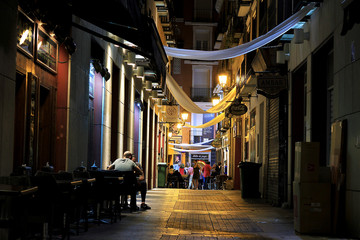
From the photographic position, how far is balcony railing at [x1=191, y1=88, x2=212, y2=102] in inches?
1997

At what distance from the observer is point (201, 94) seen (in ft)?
167

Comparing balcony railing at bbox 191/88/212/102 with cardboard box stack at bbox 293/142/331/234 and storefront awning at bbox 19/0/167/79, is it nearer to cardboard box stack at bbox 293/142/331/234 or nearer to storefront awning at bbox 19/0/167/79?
storefront awning at bbox 19/0/167/79

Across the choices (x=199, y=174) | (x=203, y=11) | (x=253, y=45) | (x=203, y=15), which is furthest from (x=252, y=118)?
(x=203, y=11)

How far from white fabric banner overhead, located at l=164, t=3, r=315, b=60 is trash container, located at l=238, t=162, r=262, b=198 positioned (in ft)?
23.6

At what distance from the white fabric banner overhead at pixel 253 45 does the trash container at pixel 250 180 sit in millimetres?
7192

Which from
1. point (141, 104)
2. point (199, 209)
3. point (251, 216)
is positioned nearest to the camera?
point (251, 216)

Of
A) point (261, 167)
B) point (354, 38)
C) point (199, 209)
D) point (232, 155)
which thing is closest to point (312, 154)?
point (354, 38)

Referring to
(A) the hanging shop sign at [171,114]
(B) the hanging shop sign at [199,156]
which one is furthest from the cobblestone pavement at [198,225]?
(B) the hanging shop sign at [199,156]

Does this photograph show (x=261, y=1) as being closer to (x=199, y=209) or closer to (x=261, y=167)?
(x=261, y=167)

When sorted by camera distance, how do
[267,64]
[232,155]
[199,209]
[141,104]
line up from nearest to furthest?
[199,209] → [267,64] → [141,104] → [232,155]

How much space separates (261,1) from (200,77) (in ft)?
104

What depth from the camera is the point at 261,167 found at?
67.2 ft

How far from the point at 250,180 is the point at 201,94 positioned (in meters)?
31.5

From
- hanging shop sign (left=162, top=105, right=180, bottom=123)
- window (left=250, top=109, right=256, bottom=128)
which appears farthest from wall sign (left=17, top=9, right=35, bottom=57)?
hanging shop sign (left=162, top=105, right=180, bottom=123)
